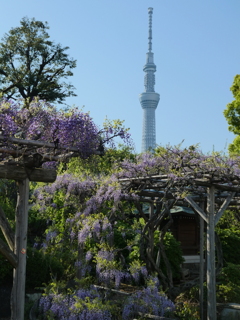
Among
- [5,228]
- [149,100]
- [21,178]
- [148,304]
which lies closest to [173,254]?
[148,304]

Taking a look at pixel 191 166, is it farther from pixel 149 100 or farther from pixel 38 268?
pixel 149 100

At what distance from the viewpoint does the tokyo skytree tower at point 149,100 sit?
427 ft

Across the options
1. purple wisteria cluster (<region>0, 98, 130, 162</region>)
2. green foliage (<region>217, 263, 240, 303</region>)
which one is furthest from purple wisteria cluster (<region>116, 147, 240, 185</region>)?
green foliage (<region>217, 263, 240, 303</region>)

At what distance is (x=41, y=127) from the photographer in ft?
22.0

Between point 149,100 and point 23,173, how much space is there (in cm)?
15435

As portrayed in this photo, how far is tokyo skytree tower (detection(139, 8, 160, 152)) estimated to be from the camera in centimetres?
13012

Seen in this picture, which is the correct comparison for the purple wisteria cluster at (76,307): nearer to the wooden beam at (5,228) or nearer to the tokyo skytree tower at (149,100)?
the wooden beam at (5,228)

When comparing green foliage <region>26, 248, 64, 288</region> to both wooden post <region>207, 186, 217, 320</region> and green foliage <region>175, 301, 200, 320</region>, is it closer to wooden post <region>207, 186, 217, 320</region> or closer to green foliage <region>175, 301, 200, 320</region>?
green foliage <region>175, 301, 200, 320</region>

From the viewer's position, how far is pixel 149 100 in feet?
522

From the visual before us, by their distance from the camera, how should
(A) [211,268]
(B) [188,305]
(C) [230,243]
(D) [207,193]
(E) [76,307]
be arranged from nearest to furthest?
(E) [76,307]
(A) [211,268]
(D) [207,193]
(B) [188,305]
(C) [230,243]

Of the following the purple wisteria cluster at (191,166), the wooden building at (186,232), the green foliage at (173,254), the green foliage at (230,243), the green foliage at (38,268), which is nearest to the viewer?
the purple wisteria cluster at (191,166)

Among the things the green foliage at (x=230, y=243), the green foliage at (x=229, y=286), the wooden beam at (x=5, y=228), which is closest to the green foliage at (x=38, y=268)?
the wooden beam at (x=5, y=228)

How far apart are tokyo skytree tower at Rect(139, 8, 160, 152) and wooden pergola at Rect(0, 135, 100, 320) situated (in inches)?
4645

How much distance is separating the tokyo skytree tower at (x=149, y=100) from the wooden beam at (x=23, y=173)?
117882mm
